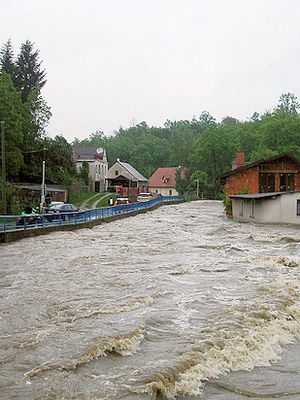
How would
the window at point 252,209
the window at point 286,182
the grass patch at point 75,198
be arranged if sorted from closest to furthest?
the window at point 252,209
the window at point 286,182
the grass patch at point 75,198

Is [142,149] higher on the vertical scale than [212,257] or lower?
higher

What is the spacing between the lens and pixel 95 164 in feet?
322

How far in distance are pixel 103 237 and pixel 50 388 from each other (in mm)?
22556

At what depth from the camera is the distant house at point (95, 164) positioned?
3831 inches

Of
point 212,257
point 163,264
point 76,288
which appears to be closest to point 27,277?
point 76,288

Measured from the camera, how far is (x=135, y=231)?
112 feet

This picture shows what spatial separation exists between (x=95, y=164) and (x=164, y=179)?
20970 millimetres

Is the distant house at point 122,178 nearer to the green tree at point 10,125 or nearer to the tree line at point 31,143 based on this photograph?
the tree line at point 31,143

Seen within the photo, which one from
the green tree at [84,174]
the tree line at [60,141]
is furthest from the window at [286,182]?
the green tree at [84,174]

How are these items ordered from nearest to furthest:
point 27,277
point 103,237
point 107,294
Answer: point 107,294 < point 27,277 < point 103,237

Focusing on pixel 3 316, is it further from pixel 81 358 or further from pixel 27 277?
pixel 27 277

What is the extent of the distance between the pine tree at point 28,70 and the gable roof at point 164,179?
46.2 m

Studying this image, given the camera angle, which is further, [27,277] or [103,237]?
[103,237]

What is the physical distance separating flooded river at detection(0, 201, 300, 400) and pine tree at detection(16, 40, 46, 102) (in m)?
54.1
